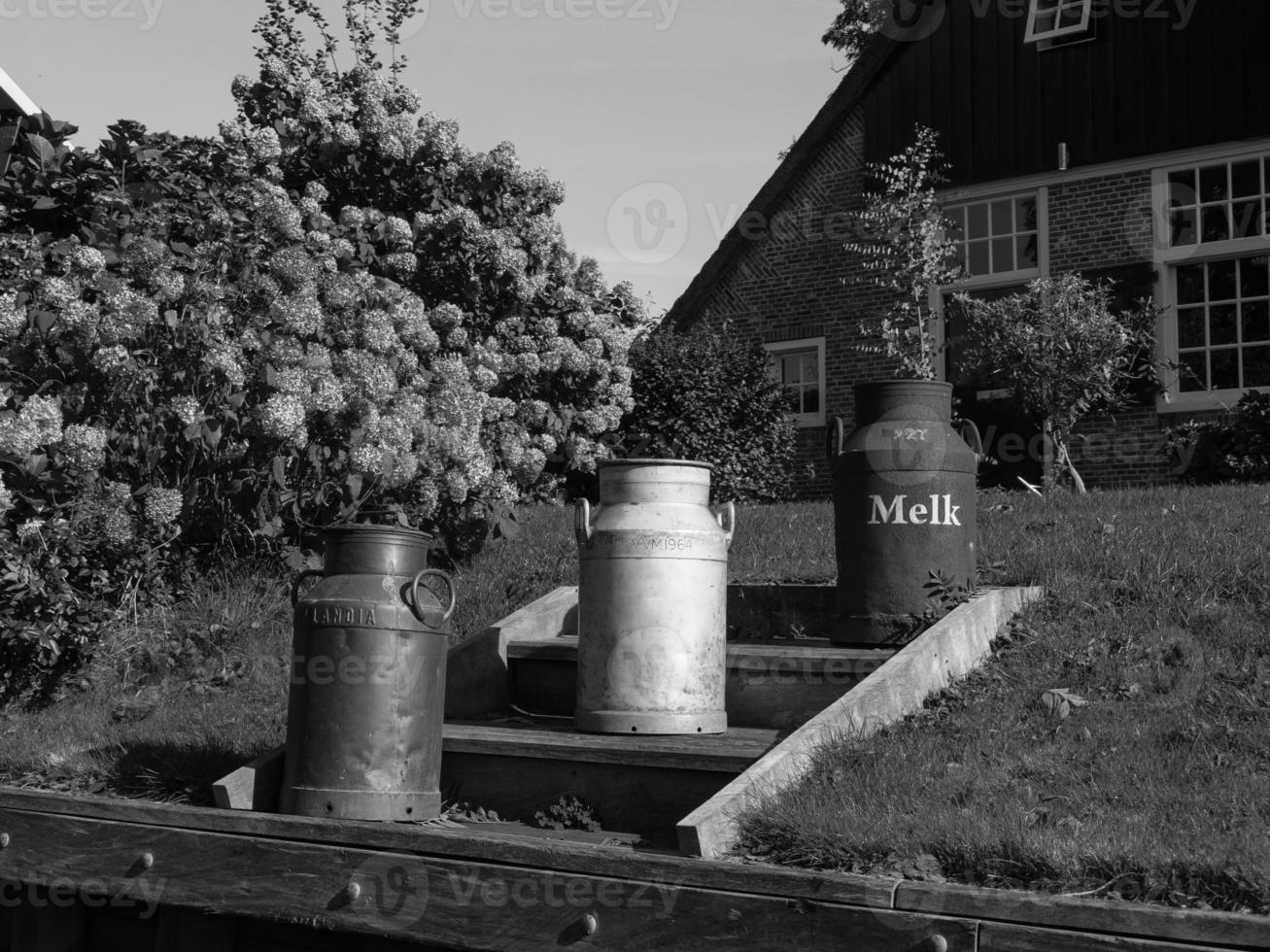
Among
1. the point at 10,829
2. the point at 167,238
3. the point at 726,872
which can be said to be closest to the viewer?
the point at 726,872

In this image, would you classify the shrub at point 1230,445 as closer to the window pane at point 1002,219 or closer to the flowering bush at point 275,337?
the window pane at point 1002,219

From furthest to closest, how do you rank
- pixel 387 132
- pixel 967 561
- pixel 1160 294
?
pixel 1160 294 < pixel 387 132 < pixel 967 561

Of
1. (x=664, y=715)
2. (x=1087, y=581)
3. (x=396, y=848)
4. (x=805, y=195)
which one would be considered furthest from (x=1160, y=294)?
(x=396, y=848)

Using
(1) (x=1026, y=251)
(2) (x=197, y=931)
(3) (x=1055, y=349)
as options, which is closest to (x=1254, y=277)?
(1) (x=1026, y=251)

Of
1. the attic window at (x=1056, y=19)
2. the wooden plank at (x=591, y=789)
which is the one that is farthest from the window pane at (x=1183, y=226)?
the wooden plank at (x=591, y=789)

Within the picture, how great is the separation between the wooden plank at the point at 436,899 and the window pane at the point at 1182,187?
13.3 m

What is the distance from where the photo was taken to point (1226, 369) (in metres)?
14.6

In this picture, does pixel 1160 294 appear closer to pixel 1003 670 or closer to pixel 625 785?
pixel 1003 670

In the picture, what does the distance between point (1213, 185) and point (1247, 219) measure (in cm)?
55

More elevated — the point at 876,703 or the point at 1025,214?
the point at 1025,214

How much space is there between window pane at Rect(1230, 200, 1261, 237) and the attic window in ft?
8.57

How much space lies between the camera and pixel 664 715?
4.99 metres

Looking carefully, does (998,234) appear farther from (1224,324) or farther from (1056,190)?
(1224,324)

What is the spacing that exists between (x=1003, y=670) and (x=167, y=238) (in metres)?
5.40
